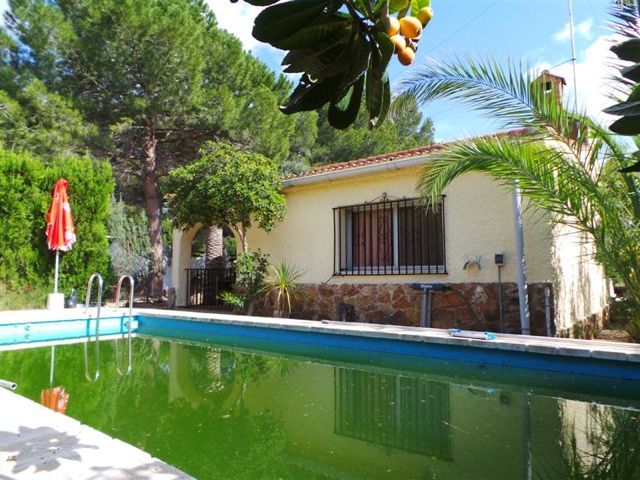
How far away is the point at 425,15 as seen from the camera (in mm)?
1317

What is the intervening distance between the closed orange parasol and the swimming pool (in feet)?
12.9

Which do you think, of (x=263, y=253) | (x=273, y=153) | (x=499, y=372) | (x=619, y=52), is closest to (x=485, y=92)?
(x=499, y=372)

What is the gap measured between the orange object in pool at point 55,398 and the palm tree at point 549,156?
17.0 feet

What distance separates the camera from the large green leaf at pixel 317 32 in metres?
1.17

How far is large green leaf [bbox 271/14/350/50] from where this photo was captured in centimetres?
117

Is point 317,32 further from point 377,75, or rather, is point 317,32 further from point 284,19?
point 377,75

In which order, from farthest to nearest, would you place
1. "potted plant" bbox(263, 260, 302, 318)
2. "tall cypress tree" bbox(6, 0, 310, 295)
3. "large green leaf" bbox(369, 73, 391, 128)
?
"tall cypress tree" bbox(6, 0, 310, 295), "potted plant" bbox(263, 260, 302, 318), "large green leaf" bbox(369, 73, 391, 128)

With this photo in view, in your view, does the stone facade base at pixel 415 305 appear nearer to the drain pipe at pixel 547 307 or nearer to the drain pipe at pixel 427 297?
the drain pipe at pixel 547 307

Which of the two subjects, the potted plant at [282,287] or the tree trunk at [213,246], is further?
the tree trunk at [213,246]

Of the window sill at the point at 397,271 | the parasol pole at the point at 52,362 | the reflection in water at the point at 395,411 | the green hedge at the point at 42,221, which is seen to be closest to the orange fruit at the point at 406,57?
the reflection in water at the point at 395,411

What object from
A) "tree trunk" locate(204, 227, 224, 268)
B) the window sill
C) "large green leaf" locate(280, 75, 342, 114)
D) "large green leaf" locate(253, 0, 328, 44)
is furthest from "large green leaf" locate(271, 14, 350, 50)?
"tree trunk" locate(204, 227, 224, 268)

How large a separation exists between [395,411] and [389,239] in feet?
18.2

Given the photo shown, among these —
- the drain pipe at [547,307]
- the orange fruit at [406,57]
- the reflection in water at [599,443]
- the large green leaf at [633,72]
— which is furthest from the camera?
the drain pipe at [547,307]

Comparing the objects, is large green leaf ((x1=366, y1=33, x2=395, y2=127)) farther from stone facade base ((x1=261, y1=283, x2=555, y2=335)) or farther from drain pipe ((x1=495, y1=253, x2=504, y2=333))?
stone facade base ((x1=261, y1=283, x2=555, y2=335))
